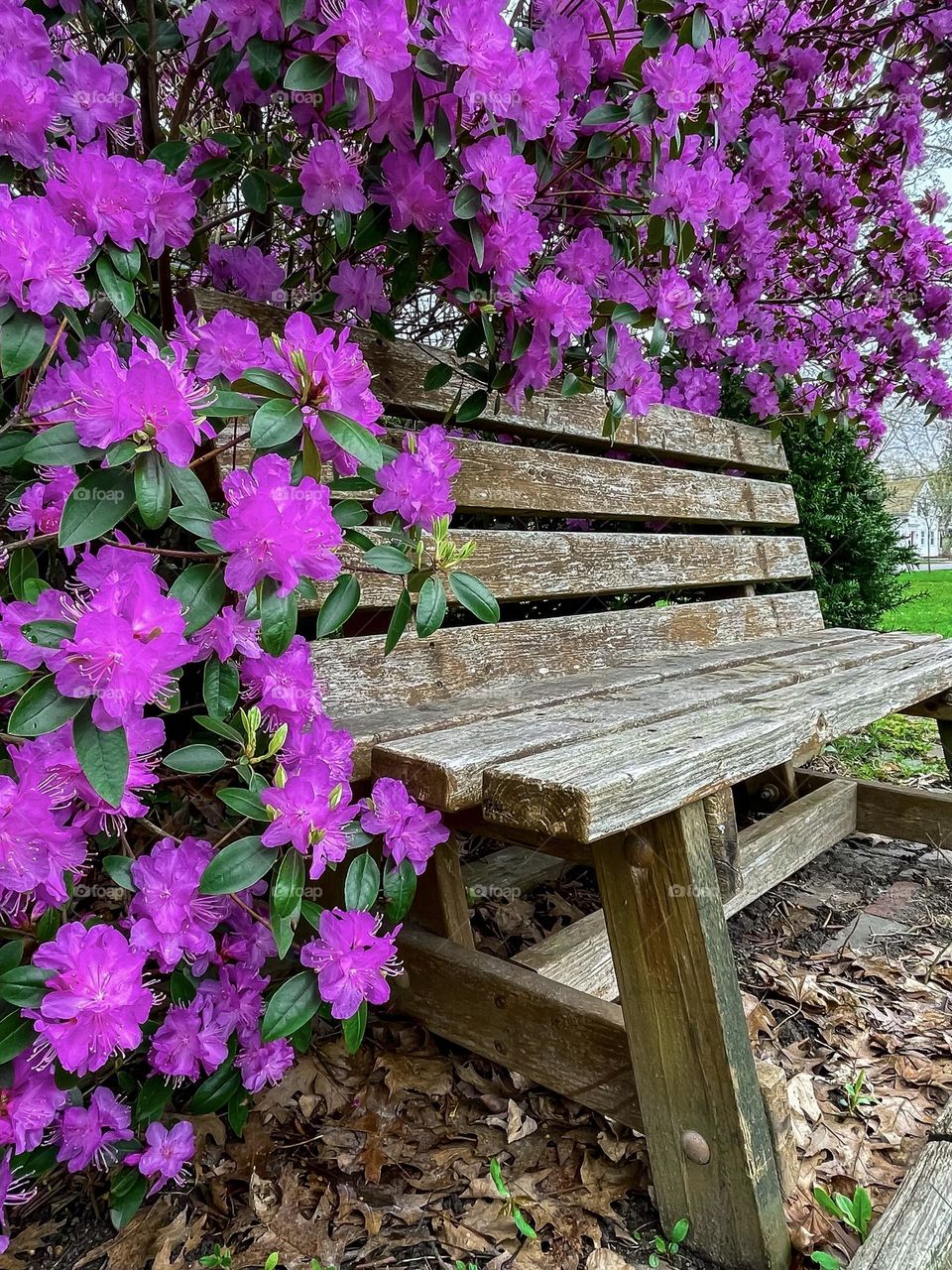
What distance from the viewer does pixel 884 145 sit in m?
2.66

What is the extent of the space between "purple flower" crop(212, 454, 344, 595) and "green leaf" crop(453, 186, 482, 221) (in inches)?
22.3

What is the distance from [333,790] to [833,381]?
275cm

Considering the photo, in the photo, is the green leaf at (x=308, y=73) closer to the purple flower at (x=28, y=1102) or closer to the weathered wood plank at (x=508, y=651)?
the weathered wood plank at (x=508, y=651)

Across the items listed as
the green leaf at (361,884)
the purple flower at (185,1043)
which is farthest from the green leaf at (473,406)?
the purple flower at (185,1043)

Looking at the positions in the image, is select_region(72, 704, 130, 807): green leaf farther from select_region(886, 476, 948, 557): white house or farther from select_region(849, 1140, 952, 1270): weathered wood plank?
select_region(886, 476, 948, 557): white house

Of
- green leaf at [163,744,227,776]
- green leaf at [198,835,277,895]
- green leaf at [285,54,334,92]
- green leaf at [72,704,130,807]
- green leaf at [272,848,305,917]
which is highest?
green leaf at [285,54,334,92]

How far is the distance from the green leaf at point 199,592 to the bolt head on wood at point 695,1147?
0.99 meters

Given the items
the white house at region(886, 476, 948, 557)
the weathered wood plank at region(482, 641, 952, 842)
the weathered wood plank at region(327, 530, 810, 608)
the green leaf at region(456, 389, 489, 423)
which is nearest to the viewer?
the weathered wood plank at region(482, 641, 952, 842)

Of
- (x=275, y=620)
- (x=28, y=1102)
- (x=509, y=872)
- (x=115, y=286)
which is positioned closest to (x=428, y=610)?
(x=275, y=620)

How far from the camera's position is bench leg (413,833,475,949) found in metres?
1.58

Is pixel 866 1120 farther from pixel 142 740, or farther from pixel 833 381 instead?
pixel 833 381

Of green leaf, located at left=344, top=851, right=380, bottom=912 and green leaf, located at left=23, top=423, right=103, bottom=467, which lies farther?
green leaf, located at left=344, top=851, right=380, bottom=912

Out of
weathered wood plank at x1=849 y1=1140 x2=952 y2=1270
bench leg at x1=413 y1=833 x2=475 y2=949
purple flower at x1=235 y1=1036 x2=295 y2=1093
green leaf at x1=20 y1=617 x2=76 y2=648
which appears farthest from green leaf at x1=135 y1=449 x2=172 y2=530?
weathered wood plank at x1=849 y1=1140 x2=952 y2=1270

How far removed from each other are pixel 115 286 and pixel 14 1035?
2.95 ft
